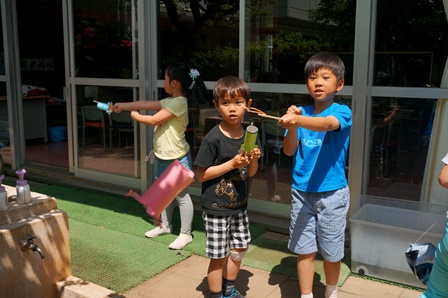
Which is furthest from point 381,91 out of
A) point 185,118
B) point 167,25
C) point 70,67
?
point 70,67

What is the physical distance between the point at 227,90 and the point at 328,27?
6.79ft

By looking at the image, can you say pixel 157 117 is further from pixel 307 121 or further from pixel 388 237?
pixel 388 237

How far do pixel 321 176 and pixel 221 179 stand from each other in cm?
60

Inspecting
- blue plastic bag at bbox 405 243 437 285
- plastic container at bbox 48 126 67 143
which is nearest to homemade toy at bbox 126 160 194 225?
blue plastic bag at bbox 405 243 437 285

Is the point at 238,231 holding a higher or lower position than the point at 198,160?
lower

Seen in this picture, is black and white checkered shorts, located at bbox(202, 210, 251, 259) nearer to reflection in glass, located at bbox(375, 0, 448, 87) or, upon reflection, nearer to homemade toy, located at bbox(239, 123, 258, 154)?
homemade toy, located at bbox(239, 123, 258, 154)

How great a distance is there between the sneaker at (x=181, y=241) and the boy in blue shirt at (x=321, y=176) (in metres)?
1.34

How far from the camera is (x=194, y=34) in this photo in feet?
17.6

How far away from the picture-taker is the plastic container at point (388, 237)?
10.9ft

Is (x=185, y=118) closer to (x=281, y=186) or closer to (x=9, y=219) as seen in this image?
(x=281, y=186)

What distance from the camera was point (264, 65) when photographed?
15.4ft

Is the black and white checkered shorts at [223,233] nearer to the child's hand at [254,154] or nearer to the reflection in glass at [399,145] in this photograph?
the child's hand at [254,154]

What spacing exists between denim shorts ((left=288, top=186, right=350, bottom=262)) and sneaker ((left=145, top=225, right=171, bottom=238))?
169 cm

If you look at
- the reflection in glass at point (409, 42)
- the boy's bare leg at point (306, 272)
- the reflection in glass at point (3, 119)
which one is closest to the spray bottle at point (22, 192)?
the boy's bare leg at point (306, 272)
